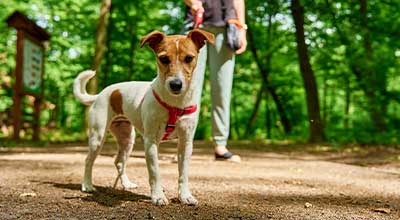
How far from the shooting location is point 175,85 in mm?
2799

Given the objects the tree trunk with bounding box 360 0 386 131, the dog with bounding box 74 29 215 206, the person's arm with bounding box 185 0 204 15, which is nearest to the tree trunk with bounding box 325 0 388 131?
the tree trunk with bounding box 360 0 386 131

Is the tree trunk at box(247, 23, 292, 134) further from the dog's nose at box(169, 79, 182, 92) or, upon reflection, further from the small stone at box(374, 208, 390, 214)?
the dog's nose at box(169, 79, 182, 92)

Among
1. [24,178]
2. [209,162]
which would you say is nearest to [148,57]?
[209,162]

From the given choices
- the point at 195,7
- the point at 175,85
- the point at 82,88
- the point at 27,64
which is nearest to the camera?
the point at 175,85

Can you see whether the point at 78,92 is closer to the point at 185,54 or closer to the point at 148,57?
the point at 185,54

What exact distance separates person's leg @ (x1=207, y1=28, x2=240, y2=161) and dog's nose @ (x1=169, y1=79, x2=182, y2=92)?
3027 millimetres

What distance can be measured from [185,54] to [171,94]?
0.85ft

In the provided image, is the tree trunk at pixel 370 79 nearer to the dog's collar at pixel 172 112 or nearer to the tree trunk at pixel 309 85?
the tree trunk at pixel 309 85

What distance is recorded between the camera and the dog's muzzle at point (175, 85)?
279 cm

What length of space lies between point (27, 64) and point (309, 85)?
6495 mm

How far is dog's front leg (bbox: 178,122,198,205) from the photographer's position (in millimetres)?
3143

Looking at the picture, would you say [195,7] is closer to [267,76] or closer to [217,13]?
[217,13]

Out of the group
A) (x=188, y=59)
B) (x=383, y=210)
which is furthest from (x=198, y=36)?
(x=383, y=210)

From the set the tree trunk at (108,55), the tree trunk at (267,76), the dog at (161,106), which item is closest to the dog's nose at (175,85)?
the dog at (161,106)
